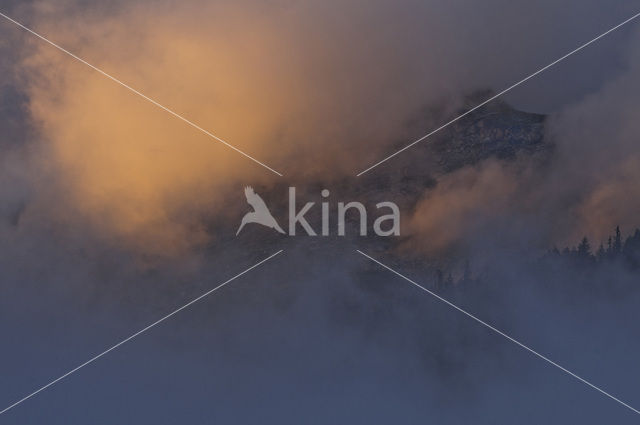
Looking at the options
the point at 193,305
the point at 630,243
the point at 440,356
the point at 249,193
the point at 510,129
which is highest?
the point at 510,129

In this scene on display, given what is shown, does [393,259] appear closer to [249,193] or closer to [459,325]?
[459,325]

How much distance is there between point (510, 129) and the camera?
368 ft

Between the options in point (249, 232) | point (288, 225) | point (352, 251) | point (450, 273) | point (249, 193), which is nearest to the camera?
point (249, 193)

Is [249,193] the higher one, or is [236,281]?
[249,193]

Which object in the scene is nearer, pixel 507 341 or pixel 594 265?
pixel 594 265

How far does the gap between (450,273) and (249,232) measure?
61.3 meters

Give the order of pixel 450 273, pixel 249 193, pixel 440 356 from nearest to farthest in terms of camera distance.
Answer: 1. pixel 249 193
2. pixel 450 273
3. pixel 440 356

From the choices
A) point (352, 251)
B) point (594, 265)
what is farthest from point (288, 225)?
point (594, 265)

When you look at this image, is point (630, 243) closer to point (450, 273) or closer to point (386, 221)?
point (450, 273)

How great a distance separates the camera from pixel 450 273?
86.7 m

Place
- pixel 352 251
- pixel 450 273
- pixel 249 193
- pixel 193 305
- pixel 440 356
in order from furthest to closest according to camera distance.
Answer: pixel 352 251
pixel 440 356
pixel 193 305
pixel 450 273
pixel 249 193

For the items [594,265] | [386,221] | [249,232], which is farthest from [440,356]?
[249,232]

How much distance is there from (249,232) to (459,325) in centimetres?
4179

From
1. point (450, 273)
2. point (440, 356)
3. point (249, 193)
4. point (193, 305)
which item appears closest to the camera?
point (249, 193)
